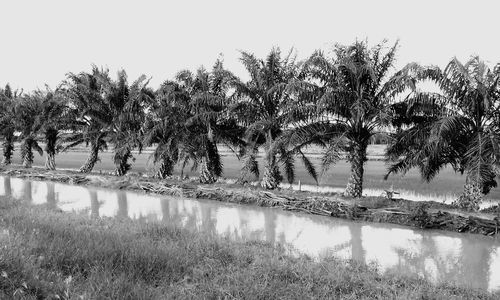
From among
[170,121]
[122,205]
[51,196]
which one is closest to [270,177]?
[170,121]

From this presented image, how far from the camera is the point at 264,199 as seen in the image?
1470 cm

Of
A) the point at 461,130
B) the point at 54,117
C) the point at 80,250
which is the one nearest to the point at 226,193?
the point at 461,130

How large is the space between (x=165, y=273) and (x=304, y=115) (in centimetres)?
1006

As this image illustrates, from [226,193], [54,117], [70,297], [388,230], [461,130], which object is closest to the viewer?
[70,297]

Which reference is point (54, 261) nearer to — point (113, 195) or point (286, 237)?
point (286, 237)

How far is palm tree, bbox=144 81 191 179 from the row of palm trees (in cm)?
6

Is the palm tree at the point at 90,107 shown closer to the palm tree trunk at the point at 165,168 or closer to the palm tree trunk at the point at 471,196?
the palm tree trunk at the point at 165,168

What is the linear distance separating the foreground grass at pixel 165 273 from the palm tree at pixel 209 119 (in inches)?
437

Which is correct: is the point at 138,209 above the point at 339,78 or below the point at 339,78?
below

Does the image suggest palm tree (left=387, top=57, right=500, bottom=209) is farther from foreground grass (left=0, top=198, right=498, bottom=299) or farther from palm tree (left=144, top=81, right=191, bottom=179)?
palm tree (left=144, top=81, right=191, bottom=179)

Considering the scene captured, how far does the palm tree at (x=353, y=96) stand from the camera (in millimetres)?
13281

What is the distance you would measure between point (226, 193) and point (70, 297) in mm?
12017

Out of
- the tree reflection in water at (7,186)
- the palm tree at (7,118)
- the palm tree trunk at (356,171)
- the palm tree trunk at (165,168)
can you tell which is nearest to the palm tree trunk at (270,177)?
the palm tree trunk at (356,171)

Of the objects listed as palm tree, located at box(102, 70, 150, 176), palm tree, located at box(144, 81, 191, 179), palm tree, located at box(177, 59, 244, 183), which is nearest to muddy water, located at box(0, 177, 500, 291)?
palm tree, located at box(177, 59, 244, 183)
